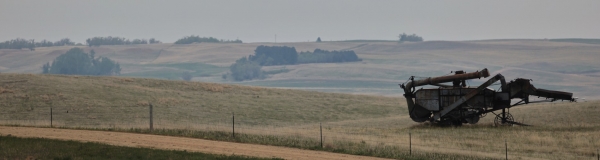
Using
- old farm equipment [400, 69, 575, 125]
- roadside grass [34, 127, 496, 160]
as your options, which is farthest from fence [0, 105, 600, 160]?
old farm equipment [400, 69, 575, 125]

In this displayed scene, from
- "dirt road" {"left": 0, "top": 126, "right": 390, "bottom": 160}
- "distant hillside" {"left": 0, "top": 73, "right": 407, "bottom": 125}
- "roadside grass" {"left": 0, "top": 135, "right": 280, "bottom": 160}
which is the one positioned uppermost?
"roadside grass" {"left": 0, "top": 135, "right": 280, "bottom": 160}

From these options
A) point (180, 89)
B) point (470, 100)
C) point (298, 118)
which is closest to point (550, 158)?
point (470, 100)

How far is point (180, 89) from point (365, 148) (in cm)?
5163

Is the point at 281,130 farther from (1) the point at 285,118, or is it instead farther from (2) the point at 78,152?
(1) the point at 285,118

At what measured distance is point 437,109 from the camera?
161 ft

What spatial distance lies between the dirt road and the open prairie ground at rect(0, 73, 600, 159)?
4.12ft

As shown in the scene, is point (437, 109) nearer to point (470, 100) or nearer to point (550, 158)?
point (470, 100)

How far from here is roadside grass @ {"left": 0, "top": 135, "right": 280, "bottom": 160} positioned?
26703 millimetres

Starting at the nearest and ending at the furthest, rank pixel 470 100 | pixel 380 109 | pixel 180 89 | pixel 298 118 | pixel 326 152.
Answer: pixel 326 152 < pixel 470 100 < pixel 298 118 < pixel 380 109 < pixel 180 89

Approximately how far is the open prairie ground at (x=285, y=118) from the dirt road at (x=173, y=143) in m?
1.26

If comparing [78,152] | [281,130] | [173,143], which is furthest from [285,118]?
[78,152]

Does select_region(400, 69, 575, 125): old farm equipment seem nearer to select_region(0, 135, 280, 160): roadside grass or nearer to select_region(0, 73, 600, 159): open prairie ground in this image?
select_region(0, 73, 600, 159): open prairie ground

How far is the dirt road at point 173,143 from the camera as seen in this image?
98.3ft

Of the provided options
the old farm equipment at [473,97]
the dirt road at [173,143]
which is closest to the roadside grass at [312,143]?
the dirt road at [173,143]
